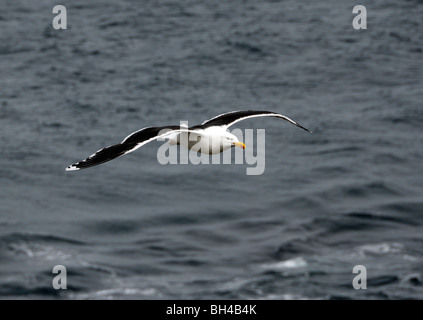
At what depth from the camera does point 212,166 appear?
7556cm

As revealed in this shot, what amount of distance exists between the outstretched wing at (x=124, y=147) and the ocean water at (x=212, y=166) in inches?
1132

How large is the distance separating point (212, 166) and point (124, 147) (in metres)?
44.0

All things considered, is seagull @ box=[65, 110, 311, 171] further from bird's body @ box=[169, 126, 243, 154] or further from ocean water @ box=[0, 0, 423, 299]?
ocean water @ box=[0, 0, 423, 299]

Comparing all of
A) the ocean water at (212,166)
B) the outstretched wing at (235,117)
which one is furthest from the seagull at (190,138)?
the ocean water at (212,166)

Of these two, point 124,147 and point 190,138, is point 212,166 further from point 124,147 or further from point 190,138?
point 124,147

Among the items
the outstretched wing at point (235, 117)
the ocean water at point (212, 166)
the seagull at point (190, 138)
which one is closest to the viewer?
the seagull at point (190, 138)

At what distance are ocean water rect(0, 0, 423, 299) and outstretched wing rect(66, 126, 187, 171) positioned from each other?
28.7 meters

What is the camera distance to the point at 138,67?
89625mm

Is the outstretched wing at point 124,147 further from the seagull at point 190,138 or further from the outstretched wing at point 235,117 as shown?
the outstretched wing at point 235,117

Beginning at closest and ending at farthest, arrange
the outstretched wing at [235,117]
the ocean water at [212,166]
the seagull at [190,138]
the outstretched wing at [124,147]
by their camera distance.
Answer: the outstretched wing at [124,147], the seagull at [190,138], the outstretched wing at [235,117], the ocean water at [212,166]

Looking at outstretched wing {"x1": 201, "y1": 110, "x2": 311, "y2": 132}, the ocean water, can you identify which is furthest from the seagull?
the ocean water

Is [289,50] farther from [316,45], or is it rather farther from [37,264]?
[37,264]

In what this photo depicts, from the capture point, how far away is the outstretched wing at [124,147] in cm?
3091

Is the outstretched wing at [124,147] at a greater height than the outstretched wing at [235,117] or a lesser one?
lesser
